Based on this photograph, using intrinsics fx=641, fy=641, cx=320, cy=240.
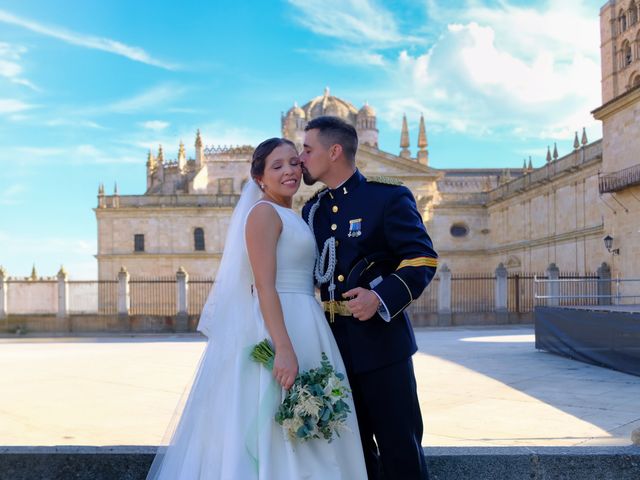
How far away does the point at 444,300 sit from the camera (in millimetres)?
22844

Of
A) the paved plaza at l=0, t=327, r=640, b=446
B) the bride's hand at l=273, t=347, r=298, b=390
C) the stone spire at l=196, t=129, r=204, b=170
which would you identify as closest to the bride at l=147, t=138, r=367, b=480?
the bride's hand at l=273, t=347, r=298, b=390

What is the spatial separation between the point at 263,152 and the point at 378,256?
2.37 ft

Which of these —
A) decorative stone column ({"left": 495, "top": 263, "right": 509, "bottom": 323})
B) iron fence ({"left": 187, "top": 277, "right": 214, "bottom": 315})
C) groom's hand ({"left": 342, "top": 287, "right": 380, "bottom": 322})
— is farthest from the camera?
iron fence ({"left": 187, "top": 277, "right": 214, "bottom": 315})

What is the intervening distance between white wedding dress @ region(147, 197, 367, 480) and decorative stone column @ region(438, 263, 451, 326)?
20012 mm

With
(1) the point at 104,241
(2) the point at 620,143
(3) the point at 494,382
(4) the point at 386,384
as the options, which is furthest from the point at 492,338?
(1) the point at 104,241

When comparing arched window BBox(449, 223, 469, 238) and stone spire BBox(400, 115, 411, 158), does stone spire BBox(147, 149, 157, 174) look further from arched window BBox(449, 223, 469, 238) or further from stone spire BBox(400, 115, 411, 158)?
arched window BBox(449, 223, 469, 238)

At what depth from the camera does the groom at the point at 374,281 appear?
9.25ft

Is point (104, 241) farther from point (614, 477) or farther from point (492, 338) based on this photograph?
point (614, 477)

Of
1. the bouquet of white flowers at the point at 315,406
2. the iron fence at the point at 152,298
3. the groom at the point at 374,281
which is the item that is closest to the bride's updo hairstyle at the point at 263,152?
the groom at the point at 374,281

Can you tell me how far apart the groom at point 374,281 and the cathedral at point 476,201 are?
20.4 meters

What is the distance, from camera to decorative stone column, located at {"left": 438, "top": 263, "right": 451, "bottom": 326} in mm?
22406

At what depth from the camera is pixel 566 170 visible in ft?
103

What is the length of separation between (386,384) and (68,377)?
9202mm

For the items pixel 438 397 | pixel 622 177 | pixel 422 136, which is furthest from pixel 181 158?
pixel 438 397
